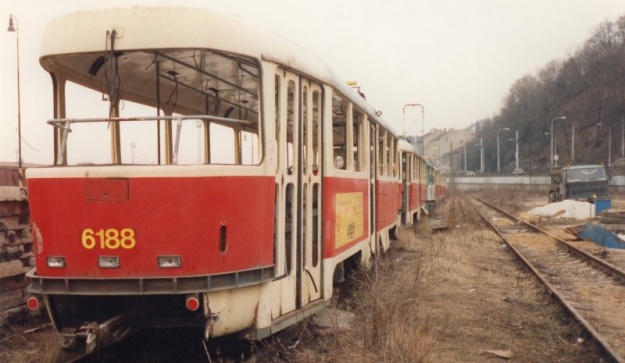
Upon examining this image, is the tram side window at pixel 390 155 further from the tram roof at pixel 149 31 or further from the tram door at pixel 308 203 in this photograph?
the tram roof at pixel 149 31

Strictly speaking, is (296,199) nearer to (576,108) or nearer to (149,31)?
(149,31)

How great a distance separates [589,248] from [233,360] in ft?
37.5

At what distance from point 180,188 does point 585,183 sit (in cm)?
2344

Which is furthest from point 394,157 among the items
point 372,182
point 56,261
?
point 56,261

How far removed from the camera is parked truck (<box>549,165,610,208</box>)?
78.6ft

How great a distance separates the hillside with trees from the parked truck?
31.7 meters

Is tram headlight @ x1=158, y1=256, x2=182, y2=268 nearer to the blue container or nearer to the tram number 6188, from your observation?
the tram number 6188

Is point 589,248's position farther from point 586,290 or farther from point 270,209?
point 270,209

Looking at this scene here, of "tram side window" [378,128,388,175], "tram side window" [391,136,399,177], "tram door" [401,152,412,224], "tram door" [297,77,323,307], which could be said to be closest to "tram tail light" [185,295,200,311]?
"tram door" [297,77,323,307]

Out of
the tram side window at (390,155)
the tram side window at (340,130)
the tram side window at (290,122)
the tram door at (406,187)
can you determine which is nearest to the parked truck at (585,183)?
the tram door at (406,187)

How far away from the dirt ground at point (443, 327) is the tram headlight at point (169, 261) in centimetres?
133

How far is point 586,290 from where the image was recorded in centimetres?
922

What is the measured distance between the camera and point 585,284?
973 cm

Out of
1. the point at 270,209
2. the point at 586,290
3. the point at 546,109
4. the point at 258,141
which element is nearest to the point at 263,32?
the point at 258,141
